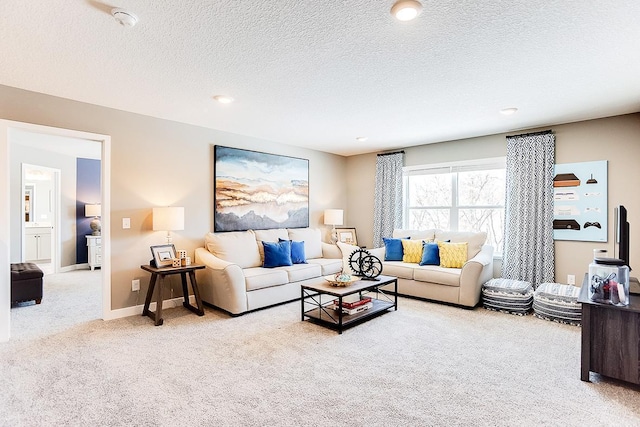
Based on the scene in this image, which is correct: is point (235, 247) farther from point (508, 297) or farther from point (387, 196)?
point (508, 297)

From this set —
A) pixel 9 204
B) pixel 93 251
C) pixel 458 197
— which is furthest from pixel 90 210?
pixel 458 197

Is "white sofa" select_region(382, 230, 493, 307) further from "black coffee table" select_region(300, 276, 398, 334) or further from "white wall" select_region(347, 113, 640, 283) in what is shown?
"white wall" select_region(347, 113, 640, 283)

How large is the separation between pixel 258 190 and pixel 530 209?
389cm

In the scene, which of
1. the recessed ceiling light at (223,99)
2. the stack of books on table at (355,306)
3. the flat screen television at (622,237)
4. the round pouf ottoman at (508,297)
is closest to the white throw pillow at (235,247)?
the stack of books on table at (355,306)

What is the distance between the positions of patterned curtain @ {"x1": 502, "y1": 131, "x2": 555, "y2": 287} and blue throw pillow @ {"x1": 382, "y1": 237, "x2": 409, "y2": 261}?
1456mm

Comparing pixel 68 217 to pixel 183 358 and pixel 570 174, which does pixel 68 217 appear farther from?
pixel 570 174

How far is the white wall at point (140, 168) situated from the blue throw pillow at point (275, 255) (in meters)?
0.88

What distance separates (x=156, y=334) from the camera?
10.9 feet

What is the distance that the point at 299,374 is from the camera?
252 centimetres

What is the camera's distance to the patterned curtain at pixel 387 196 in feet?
19.5

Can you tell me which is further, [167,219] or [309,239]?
[309,239]

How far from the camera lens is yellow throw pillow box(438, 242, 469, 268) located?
4504mm

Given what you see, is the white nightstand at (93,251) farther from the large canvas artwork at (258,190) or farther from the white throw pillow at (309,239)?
the white throw pillow at (309,239)

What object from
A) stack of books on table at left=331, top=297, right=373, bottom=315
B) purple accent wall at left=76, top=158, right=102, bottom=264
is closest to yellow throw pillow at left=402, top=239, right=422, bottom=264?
stack of books on table at left=331, top=297, right=373, bottom=315
